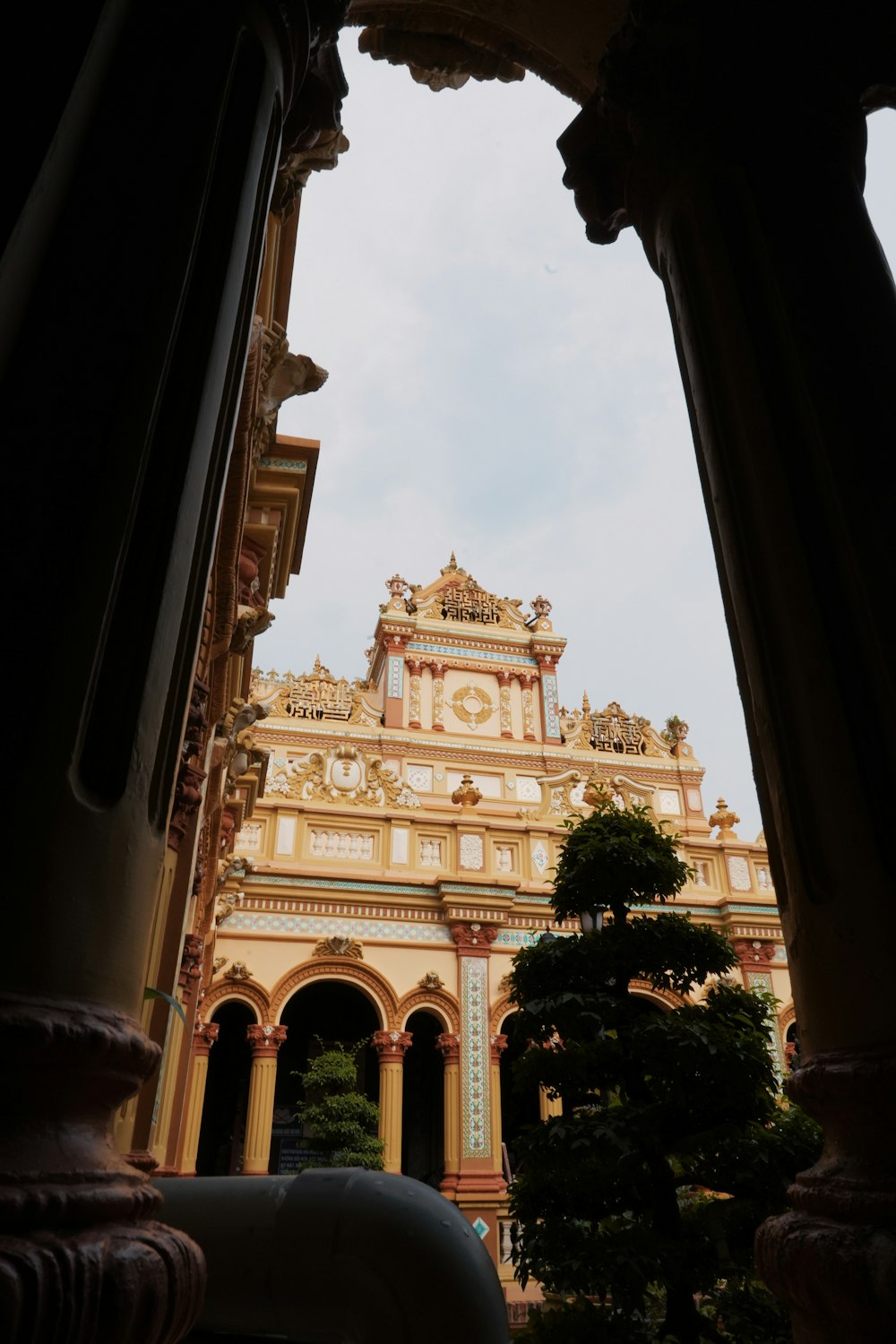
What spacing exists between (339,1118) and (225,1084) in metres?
4.39

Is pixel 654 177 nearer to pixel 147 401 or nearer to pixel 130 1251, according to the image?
pixel 147 401

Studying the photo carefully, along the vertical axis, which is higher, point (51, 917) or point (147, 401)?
point (147, 401)

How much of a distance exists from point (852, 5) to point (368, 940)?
13772 mm

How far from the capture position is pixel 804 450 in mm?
1909

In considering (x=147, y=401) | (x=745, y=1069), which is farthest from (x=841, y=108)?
(x=745, y=1069)

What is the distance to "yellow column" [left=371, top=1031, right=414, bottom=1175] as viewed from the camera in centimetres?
1336

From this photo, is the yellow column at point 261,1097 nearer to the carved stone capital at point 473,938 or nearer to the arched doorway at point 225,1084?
the arched doorway at point 225,1084

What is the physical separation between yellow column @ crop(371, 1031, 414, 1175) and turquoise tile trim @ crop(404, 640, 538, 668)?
32.5ft

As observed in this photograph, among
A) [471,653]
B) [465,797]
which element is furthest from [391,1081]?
[471,653]

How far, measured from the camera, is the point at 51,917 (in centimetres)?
99

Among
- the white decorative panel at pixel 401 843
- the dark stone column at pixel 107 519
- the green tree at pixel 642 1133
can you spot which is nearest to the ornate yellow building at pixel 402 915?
the white decorative panel at pixel 401 843

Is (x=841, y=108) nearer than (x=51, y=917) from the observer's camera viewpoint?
No

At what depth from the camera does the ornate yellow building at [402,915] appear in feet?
45.1

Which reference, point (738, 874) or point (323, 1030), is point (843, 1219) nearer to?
point (323, 1030)
